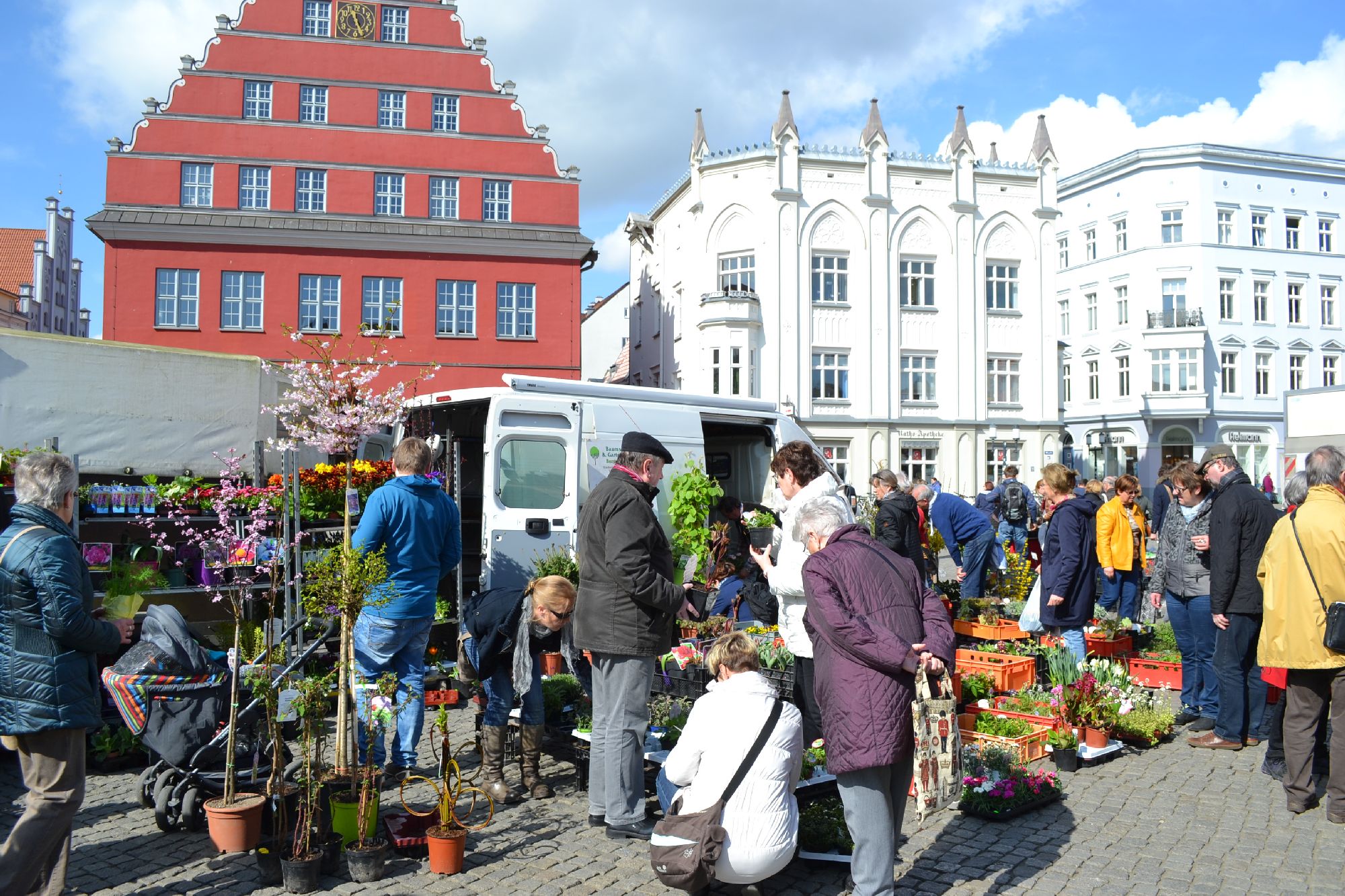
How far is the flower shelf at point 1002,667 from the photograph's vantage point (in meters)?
7.36

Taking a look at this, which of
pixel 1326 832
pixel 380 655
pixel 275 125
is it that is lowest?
pixel 1326 832

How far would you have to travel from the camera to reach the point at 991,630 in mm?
9148

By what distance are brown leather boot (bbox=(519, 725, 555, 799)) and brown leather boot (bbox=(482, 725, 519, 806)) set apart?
13cm

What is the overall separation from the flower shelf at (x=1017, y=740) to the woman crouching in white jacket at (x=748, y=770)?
246cm

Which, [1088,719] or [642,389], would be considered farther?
[642,389]

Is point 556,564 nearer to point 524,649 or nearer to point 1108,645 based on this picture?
point 524,649

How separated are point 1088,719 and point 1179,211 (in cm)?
4269

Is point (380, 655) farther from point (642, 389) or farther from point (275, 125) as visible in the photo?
point (275, 125)

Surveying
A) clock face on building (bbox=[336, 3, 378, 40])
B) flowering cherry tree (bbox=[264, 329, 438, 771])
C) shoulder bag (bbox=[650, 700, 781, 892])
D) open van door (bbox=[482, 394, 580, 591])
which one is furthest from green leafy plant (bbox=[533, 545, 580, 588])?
clock face on building (bbox=[336, 3, 378, 40])

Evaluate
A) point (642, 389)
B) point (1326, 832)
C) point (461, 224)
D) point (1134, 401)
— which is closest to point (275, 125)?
point (461, 224)

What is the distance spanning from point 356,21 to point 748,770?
3020cm

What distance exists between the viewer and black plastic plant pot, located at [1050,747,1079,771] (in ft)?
20.5

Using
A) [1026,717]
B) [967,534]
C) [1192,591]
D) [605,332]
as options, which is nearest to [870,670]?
[1026,717]

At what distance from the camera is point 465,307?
2805 cm
